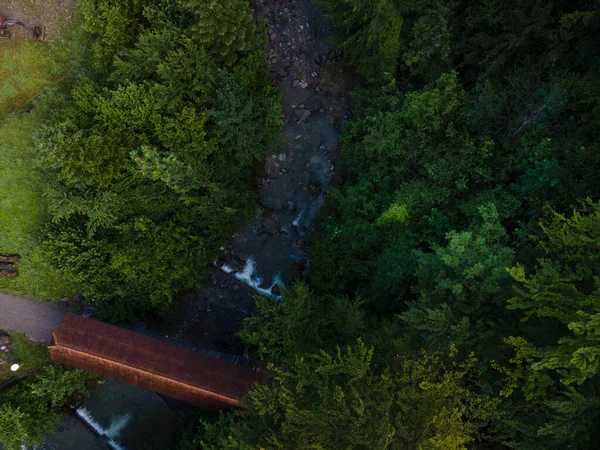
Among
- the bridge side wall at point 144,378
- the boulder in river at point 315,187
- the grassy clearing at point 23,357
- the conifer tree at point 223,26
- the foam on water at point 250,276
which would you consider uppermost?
the conifer tree at point 223,26

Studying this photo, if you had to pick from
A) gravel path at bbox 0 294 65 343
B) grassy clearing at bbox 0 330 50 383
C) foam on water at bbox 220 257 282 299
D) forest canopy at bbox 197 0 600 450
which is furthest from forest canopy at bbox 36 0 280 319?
forest canopy at bbox 197 0 600 450

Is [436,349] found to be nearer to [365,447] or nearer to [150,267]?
[365,447]

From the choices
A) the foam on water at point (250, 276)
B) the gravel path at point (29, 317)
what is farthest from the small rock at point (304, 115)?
the gravel path at point (29, 317)

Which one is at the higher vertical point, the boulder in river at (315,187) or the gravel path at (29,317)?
the boulder in river at (315,187)

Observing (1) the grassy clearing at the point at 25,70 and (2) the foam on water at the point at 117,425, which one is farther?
(1) the grassy clearing at the point at 25,70

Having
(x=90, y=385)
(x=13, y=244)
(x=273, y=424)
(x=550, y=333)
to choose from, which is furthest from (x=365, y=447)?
(x=13, y=244)

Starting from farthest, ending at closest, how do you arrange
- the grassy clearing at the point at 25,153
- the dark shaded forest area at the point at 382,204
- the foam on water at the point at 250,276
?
Answer: the foam on water at the point at 250,276 → the grassy clearing at the point at 25,153 → the dark shaded forest area at the point at 382,204

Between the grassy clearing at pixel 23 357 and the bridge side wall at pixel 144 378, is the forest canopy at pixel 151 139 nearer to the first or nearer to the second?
the bridge side wall at pixel 144 378
